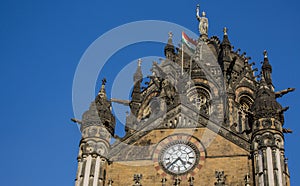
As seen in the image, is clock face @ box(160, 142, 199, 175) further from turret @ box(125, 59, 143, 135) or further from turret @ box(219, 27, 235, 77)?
turret @ box(219, 27, 235, 77)

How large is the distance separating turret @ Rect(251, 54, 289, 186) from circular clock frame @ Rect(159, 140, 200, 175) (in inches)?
121

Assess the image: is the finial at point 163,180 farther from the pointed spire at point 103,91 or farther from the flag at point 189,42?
the flag at point 189,42

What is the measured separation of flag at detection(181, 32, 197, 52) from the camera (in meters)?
52.5

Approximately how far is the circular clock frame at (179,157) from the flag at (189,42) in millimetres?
19569

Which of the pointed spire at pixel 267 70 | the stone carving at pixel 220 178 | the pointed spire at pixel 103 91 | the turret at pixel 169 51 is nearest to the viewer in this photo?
the stone carving at pixel 220 178

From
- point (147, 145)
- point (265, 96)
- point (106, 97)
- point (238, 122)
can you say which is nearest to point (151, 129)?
point (147, 145)

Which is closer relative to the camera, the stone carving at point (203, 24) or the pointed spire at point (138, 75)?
the pointed spire at point (138, 75)

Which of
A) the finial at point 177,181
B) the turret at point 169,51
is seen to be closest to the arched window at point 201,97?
the turret at point 169,51

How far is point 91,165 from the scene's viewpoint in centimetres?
3266

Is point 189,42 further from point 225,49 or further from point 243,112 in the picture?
point 243,112

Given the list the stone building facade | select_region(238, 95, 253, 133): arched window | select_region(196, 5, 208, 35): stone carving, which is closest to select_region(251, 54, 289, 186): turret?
the stone building facade

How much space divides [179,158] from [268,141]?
457 cm

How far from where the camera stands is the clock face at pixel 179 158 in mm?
32656

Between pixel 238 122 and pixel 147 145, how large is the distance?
1268cm
